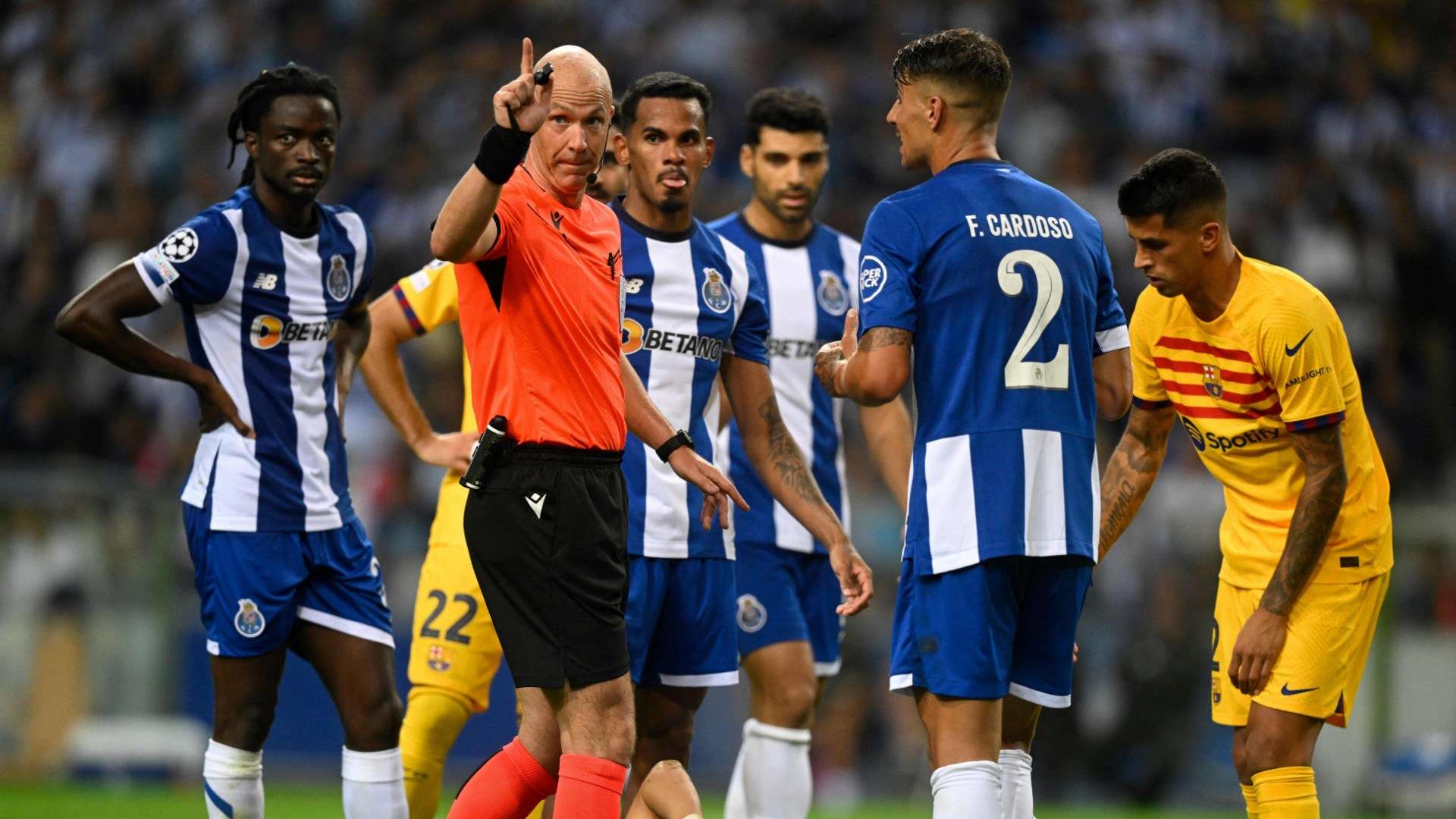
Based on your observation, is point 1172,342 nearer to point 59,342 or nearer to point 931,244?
point 931,244

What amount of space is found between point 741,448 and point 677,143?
183 centimetres

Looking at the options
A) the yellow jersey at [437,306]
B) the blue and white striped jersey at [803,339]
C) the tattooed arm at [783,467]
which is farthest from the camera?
the blue and white striped jersey at [803,339]

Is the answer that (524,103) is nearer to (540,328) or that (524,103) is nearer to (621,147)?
(540,328)

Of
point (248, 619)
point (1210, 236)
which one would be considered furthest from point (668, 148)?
point (248, 619)

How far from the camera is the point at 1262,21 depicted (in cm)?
1678

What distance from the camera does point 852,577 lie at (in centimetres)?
561

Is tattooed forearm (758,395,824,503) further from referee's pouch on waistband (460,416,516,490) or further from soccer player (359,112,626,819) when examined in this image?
referee's pouch on waistband (460,416,516,490)

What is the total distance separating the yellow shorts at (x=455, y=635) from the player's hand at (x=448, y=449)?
12.8 inches

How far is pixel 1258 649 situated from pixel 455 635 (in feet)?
10.0

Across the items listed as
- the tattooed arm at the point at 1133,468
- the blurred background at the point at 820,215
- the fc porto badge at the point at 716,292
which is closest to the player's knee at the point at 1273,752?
the tattooed arm at the point at 1133,468

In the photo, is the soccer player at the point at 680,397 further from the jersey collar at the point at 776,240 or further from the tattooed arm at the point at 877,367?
the jersey collar at the point at 776,240

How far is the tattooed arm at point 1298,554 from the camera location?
18.9ft

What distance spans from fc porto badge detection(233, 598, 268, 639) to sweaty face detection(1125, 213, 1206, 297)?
325 cm

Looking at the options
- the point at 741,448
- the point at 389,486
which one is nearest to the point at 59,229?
the point at 389,486
